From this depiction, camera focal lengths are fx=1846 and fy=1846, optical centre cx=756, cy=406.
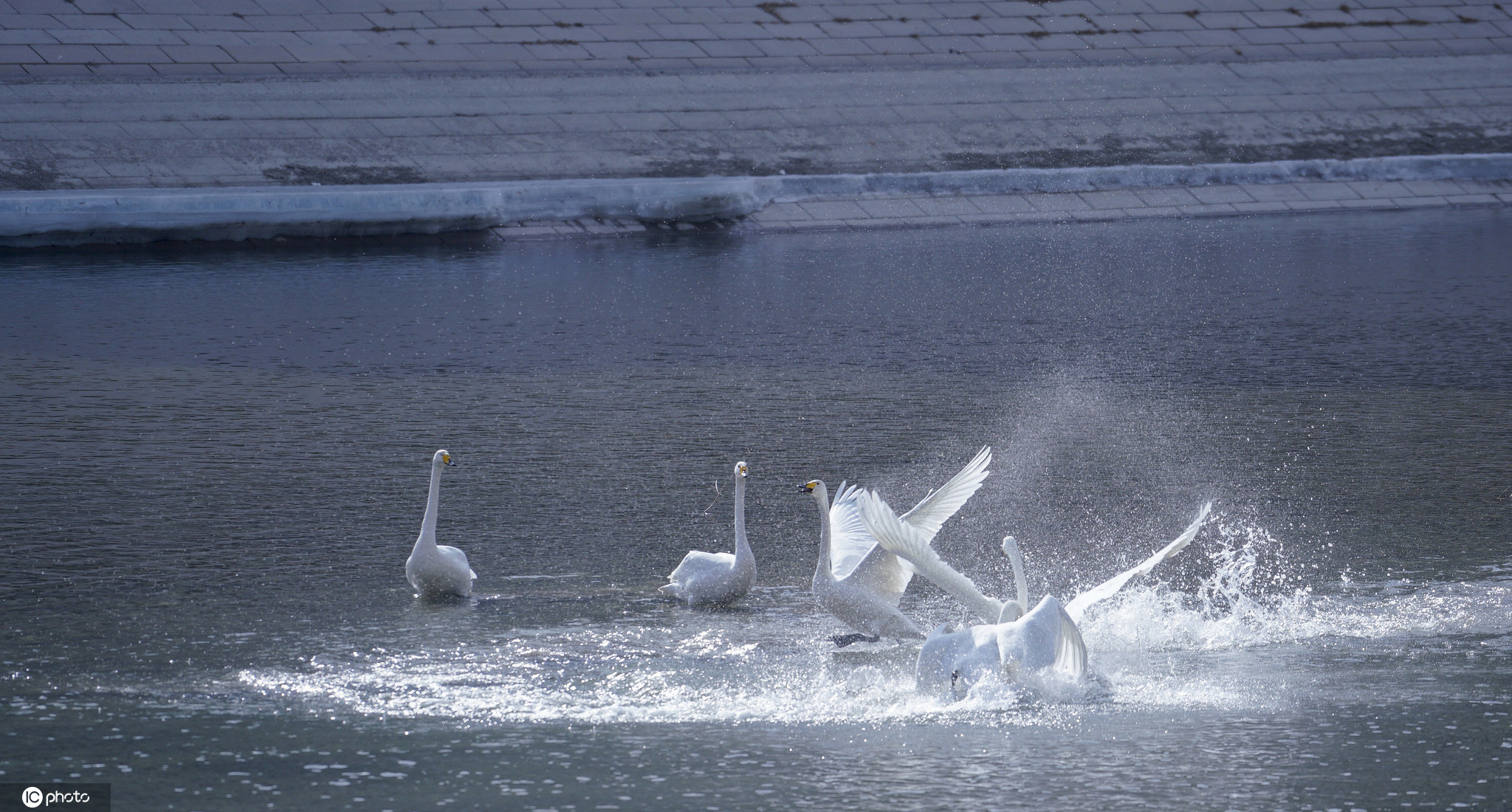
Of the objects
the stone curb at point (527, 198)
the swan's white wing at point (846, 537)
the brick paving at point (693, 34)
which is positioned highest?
the brick paving at point (693, 34)

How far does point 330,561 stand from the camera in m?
9.02

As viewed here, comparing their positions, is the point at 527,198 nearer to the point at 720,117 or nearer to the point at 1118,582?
the point at 720,117

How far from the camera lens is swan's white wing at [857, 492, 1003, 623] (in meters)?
6.87

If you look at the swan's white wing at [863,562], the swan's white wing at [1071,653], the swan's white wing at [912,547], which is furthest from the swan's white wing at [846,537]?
the swan's white wing at [1071,653]

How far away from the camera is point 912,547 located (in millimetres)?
6973

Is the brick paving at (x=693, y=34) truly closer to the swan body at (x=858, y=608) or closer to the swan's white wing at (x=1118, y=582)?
the swan body at (x=858, y=608)

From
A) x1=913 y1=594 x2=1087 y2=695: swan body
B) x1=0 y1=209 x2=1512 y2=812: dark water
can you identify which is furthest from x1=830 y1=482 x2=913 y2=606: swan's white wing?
x1=913 y1=594 x2=1087 y2=695: swan body

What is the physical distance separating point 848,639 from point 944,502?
2.80ft

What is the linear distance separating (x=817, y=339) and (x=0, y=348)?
679 cm

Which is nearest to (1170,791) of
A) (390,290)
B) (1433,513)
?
(1433,513)

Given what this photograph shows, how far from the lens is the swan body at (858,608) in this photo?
25.4 ft

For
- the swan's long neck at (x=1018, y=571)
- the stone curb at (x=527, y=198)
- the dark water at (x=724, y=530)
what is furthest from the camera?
the stone curb at (x=527, y=198)

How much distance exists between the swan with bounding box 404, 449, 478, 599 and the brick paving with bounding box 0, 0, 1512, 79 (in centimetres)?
1968

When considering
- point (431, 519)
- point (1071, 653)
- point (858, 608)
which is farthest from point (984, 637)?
point (431, 519)
